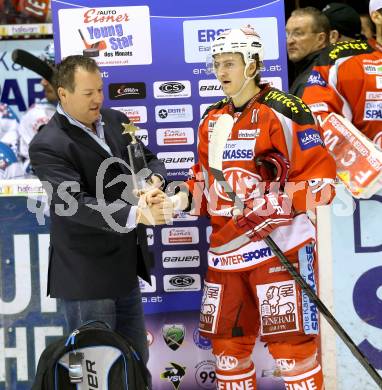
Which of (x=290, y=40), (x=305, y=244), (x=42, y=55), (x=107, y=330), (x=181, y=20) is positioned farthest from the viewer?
(x=42, y=55)

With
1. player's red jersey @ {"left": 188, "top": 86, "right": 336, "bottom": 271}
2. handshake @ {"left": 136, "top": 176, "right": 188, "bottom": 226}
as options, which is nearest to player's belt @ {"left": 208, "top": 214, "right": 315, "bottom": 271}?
player's red jersey @ {"left": 188, "top": 86, "right": 336, "bottom": 271}

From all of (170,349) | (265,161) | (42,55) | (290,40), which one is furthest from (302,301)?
(42,55)

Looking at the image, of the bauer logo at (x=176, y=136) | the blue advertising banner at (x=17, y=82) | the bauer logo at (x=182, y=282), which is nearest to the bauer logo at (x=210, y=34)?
the bauer logo at (x=176, y=136)

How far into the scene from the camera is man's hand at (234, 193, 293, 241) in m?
3.94

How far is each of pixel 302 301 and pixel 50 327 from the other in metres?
1.29

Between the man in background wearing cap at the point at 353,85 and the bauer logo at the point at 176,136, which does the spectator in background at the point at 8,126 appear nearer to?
the bauer logo at the point at 176,136

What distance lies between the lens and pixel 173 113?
4645 mm

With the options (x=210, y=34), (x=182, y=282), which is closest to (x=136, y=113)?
(x=210, y=34)

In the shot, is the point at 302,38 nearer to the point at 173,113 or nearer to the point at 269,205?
the point at 173,113

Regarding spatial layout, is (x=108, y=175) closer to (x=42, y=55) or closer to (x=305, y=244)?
(x=305, y=244)

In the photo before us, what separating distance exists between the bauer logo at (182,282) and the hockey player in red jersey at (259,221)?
45 cm

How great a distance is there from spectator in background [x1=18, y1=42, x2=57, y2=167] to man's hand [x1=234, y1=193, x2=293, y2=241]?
307 cm

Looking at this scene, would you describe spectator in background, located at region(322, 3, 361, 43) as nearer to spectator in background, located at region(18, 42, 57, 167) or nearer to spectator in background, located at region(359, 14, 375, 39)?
A: spectator in background, located at region(359, 14, 375, 39)

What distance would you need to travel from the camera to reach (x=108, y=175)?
3.97m
